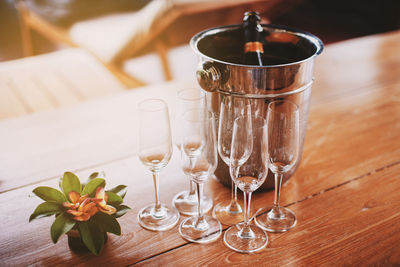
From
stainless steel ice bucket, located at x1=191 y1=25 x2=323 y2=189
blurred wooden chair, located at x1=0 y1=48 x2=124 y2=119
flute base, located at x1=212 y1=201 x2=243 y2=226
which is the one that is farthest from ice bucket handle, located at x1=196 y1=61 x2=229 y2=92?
blurred wooden chair, located at x1=0 y1=48 x2=124 y2=119

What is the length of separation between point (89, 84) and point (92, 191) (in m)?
1.18

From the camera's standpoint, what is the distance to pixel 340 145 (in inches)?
45.1

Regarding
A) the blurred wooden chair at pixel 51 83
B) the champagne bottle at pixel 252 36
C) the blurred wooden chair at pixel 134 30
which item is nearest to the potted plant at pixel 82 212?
the champagne bottle at pixel 252 36

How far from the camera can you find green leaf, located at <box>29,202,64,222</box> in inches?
30.4

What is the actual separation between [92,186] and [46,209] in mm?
94

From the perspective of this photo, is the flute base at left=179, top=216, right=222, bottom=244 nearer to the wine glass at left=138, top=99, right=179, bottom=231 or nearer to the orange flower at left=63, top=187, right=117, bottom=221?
the wine glass at left=138, top=99, right=179, bottom=231

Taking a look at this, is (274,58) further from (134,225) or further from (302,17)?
(302,17)

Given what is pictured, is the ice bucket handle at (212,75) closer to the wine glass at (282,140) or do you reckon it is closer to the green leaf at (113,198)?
the wine glass at (282,140)

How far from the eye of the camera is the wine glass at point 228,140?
0.82 meters

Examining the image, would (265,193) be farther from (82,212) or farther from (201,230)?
(82,212)

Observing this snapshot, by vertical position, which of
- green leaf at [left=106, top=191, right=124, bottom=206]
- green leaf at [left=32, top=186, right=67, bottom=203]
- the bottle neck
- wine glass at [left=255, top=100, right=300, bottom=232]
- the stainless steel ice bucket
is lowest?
green leaf at [left=106, top=191, right=124, bottom=206]

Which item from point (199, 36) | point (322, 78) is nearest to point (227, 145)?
point (199, 36)

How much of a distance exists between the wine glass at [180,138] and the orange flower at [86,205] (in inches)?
7.1

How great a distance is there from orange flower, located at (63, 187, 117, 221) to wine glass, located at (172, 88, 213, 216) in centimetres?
18
